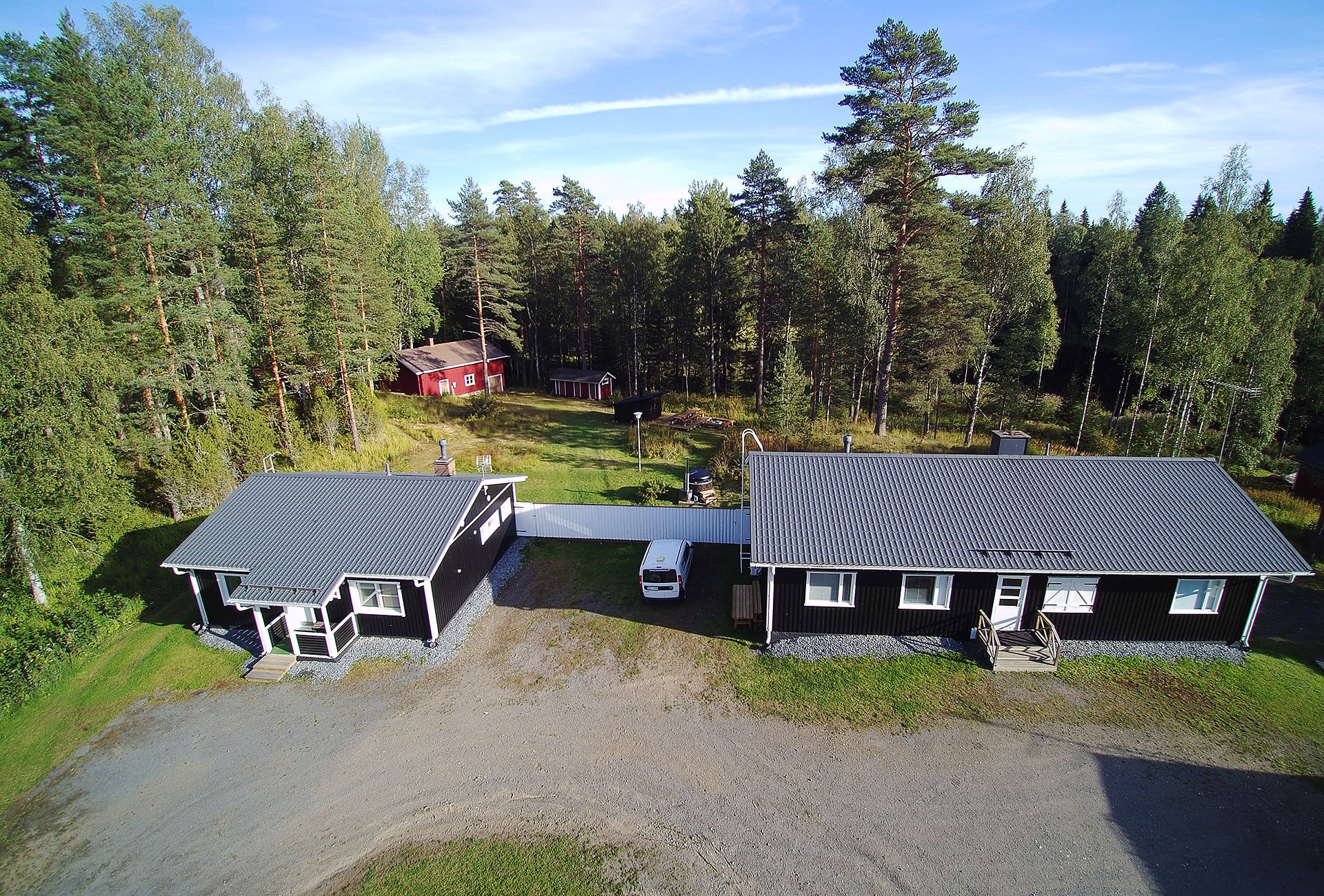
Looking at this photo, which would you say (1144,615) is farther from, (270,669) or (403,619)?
(270,669)

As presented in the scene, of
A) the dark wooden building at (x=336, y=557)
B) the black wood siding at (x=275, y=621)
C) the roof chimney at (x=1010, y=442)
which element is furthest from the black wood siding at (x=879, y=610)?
the black wood siding at (x=275, y=621)

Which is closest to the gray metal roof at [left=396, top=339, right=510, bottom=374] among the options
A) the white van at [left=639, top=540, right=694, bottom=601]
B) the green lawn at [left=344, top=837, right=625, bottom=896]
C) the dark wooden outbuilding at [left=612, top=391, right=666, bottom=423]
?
the dark wooden outbuilding at [left=612, top=391, right=666, bottom=423]

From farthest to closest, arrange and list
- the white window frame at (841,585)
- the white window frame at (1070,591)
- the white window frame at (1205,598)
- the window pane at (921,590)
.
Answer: the white window frame at (841,585) → the window pane at (921,590) → the white window frame at (1070,591) → the white window frame at (1205,598)

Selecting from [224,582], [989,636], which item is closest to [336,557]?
[224,582]

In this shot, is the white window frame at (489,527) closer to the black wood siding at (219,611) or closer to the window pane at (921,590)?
the black wood siding at (219,611)

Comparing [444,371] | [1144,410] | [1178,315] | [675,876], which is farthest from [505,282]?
[1144,410]

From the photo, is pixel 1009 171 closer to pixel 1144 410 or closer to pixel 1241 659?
pixel 1144 410
